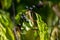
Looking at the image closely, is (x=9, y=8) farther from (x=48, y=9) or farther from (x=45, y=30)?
(x=45, y=30)

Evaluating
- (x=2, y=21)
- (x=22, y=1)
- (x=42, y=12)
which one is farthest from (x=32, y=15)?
(x=22, y=1)

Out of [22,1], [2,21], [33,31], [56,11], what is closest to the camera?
[2,21]

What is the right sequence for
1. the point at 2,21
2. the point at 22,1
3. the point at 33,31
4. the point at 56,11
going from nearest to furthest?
the point at 2,21 < the point at 33,31 < the point at 56,11 < the point at 22,1

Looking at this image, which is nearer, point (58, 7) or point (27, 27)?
point (27, 27)

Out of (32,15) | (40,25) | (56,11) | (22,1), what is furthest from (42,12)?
(40,25)

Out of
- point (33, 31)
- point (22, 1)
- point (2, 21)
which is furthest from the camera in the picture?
point (22, 1)

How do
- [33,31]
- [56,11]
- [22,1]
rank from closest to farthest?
1. [33,31]
2. [56,11]
3. [22,1]

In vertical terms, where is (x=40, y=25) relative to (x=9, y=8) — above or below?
below

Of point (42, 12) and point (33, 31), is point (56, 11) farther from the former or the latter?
point (33, 31)

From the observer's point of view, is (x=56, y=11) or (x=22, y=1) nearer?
(x=56, y=11)
